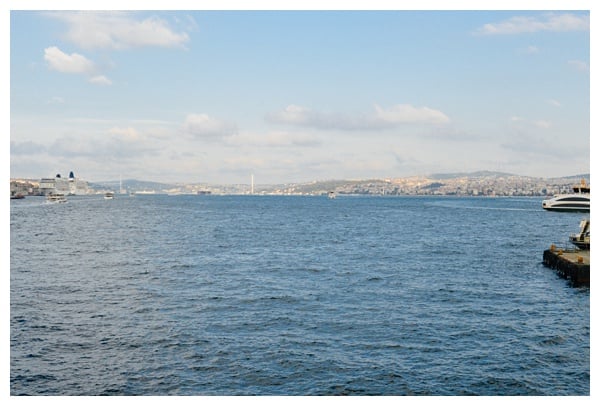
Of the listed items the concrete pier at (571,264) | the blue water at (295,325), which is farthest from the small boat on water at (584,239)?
the blue water at (295,325)

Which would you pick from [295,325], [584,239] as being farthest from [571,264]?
[295,325]

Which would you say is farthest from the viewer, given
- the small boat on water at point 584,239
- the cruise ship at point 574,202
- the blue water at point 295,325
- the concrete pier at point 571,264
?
the cruise ship at point 574,202


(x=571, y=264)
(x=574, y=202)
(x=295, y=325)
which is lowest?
(x=295, y=325)

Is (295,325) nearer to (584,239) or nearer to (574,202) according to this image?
(584,239)

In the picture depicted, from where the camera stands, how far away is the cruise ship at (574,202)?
180325 mm

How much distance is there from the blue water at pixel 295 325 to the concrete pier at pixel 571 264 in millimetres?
1370

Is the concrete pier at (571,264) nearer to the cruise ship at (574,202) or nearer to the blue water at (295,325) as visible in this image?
the blue water at (295,325)

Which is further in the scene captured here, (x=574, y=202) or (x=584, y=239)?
(x=574, y=202)

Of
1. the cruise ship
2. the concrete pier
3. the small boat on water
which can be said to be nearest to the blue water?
the concrete pier

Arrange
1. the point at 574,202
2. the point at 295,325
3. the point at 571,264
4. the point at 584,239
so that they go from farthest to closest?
the point at 574,202 < the point at 584,239 < the point at 571,264 < the point at 295,325

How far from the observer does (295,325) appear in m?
35.3

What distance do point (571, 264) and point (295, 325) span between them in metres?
32.2

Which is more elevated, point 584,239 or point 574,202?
point 574,202
